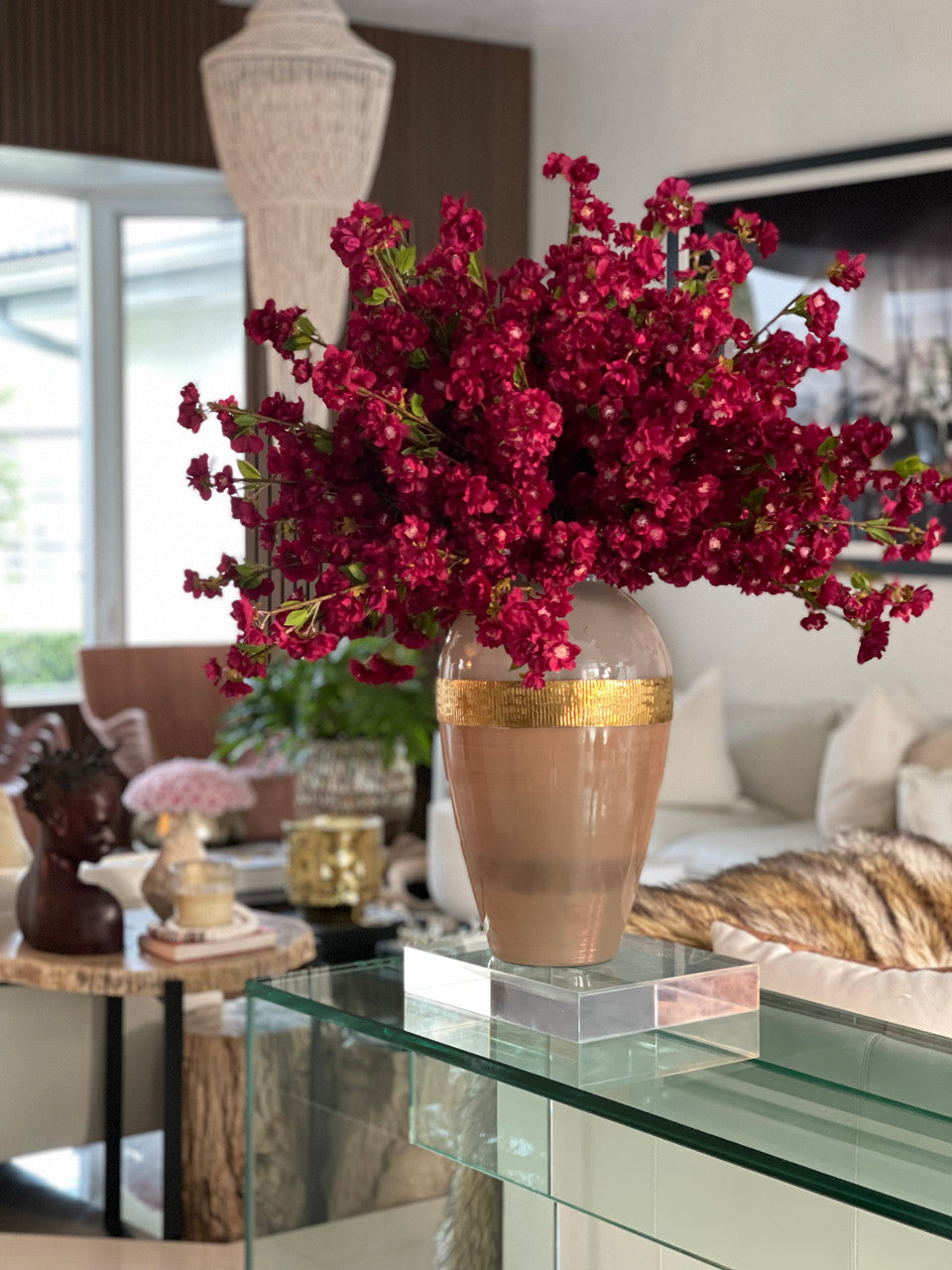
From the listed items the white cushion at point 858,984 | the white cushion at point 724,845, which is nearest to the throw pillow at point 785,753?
the white cushion at point 724,845

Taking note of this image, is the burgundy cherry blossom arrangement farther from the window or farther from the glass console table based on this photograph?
the window

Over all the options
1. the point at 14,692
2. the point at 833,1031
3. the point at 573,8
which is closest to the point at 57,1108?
the point at 833,1031

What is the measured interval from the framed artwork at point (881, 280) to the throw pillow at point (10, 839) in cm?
273

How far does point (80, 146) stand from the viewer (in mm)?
5531

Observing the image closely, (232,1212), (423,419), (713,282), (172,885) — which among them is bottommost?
(232,1212)

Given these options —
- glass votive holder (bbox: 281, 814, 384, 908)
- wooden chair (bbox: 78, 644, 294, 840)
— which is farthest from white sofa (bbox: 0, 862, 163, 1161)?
wooden chair (bbox: 78, 644, 294, 840)

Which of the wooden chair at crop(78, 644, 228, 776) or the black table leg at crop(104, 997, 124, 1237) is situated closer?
the black table leg at crop(104, 997, 124, 1237)

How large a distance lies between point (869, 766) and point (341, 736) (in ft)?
5.01

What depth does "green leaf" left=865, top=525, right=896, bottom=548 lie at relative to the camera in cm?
121

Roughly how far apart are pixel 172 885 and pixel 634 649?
5.87 feet

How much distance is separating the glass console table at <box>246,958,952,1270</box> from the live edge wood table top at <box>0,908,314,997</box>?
103 centimetres

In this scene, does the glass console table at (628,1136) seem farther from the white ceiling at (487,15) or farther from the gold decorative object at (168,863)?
the white ceiling at (487,15)

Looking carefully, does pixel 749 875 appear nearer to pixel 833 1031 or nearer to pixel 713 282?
pixel 833 1031

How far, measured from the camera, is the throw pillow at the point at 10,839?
10.6 feet
